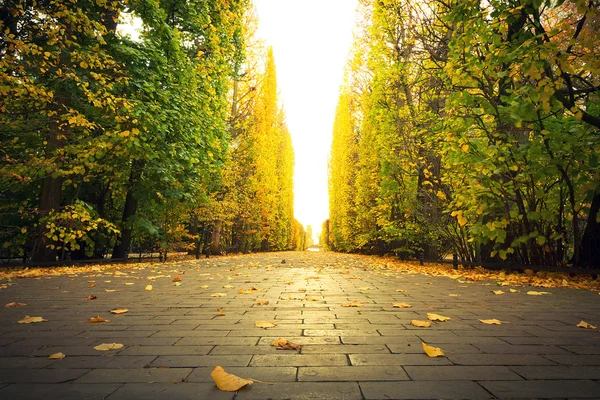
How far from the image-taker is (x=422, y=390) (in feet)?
5.34

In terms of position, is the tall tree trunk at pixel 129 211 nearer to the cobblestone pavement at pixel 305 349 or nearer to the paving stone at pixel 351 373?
the cobblestone pavement at pixel 305 349

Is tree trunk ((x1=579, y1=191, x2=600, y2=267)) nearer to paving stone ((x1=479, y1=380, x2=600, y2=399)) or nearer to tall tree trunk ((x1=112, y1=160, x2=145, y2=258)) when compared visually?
paving stone ((x1=479, y1=380, x2=600, y2=399))

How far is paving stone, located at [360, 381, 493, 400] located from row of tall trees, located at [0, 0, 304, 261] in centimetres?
681

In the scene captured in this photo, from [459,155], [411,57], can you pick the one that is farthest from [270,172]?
[459,155]

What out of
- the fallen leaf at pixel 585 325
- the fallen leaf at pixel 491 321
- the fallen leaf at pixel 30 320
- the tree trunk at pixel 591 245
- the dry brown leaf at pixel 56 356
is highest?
the tree trunk at pixel 591 245

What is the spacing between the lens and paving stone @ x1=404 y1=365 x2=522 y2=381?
1.78 m

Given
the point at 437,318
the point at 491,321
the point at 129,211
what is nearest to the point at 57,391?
the point at 437,318

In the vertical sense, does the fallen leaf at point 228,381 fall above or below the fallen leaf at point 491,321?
below

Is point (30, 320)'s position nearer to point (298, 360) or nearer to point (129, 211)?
point (298, 360)

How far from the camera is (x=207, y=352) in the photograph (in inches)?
86.8

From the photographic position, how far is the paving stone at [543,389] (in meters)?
1.57

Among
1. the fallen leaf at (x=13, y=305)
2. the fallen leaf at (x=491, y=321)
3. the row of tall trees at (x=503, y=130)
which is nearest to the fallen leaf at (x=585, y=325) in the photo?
the fallen leaf at (x=491, y=321)

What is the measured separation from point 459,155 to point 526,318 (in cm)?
331

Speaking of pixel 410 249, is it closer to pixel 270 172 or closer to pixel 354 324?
pixel 354 324
